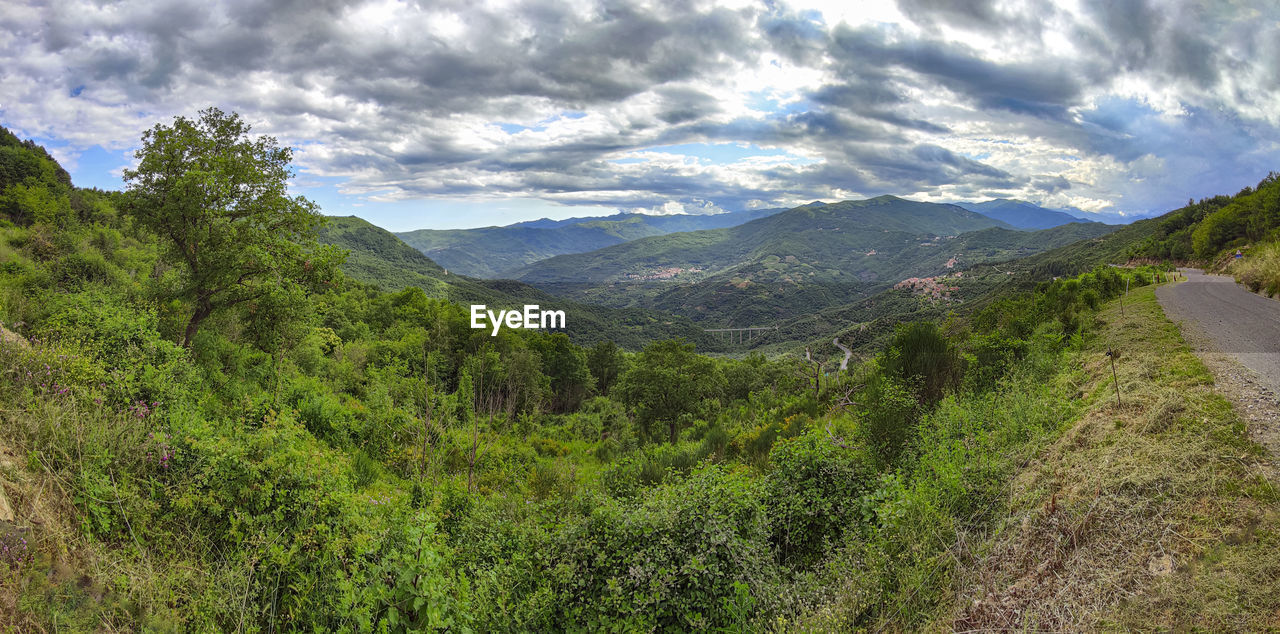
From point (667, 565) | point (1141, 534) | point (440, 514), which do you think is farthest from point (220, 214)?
point (1141, 534)

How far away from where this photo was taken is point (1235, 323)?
40.9 feet

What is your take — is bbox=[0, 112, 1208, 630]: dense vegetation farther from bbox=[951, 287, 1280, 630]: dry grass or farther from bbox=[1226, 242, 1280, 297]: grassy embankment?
bbox=[1226, 242, 1280, 297]: grassy embankment

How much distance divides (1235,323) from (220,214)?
2640 centimetres

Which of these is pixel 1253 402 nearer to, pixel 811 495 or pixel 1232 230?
pixel 811 495

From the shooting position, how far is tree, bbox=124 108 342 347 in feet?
46.2

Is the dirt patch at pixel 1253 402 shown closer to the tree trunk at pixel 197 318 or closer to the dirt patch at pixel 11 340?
the dirt patch at pixel 11 340

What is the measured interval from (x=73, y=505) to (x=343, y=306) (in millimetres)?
41917

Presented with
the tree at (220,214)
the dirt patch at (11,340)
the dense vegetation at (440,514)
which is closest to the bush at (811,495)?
the dense vegetation at (440,514)

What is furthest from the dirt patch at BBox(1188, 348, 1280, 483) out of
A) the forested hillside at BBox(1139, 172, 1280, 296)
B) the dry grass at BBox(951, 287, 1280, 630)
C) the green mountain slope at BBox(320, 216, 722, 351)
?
the green mountain slope at BBox(320, 216, 722, 351)

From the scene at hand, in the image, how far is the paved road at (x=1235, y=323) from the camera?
8.69 metres

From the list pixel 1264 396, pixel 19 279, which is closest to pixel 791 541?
pixel 1264 396

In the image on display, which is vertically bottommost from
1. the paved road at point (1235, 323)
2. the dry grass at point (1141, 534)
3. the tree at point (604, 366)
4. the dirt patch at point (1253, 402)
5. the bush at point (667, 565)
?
the tree at point (604, 366)

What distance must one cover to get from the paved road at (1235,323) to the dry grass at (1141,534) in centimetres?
237

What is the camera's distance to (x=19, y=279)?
16828 mm
